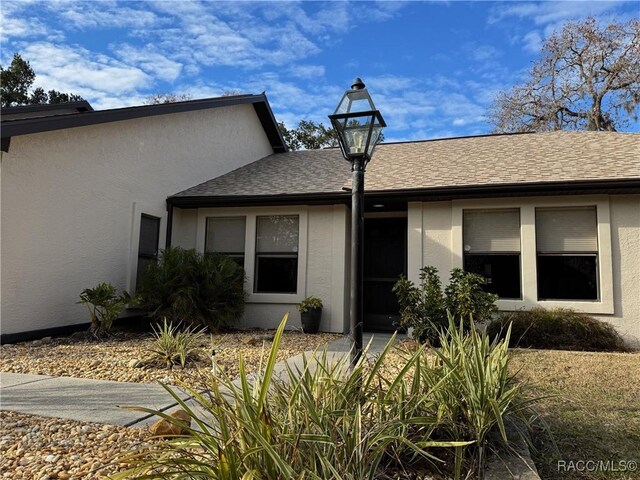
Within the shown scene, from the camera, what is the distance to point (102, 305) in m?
7.47

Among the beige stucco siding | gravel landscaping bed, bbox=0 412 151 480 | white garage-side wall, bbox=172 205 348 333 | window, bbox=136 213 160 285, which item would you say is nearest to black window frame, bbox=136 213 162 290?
window, bbox=136 213 160 285

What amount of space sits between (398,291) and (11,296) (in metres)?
6.66

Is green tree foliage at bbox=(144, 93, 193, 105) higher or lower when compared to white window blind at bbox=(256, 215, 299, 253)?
higher

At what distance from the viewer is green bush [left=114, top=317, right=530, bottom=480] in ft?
6.37

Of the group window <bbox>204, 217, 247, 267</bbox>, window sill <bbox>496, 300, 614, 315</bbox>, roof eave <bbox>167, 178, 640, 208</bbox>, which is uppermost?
roof eave <bbox>167, 178, 640, 208</bbox>

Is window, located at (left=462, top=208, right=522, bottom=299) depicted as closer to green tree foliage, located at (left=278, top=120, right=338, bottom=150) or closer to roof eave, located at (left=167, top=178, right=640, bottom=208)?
roof eave, located at (left=167, top=178, right=640, bottom=208)

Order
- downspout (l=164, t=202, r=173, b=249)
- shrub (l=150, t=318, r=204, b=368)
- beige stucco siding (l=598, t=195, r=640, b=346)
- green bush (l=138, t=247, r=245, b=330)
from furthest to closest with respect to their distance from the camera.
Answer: downspout (l=164, t=202, r=173, b=249) < green bush (l=138, t=247, r=245, b=330) < beige stucco siding (l=598, t=195, r=640, b=346) < shrub (l=150, t=318, r=204, b=368)

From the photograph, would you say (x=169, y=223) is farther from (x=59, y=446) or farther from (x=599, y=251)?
(x=599, y=251)

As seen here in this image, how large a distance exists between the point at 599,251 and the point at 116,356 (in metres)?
8.62

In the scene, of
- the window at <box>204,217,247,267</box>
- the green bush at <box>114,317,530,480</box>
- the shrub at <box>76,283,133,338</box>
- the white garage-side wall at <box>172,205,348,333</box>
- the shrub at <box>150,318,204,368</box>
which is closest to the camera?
Result: the green bush at <box>114,317,530,480</box>

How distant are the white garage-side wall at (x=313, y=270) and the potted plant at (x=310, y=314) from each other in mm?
269

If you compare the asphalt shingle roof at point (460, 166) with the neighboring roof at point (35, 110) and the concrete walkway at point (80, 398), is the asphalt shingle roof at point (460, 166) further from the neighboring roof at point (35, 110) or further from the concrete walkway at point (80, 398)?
the concrete walkway at point (80, 398)

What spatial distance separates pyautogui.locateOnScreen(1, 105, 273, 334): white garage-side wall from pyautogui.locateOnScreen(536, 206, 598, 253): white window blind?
27.1ft

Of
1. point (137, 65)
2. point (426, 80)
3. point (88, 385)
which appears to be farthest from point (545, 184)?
point (137, 65)
